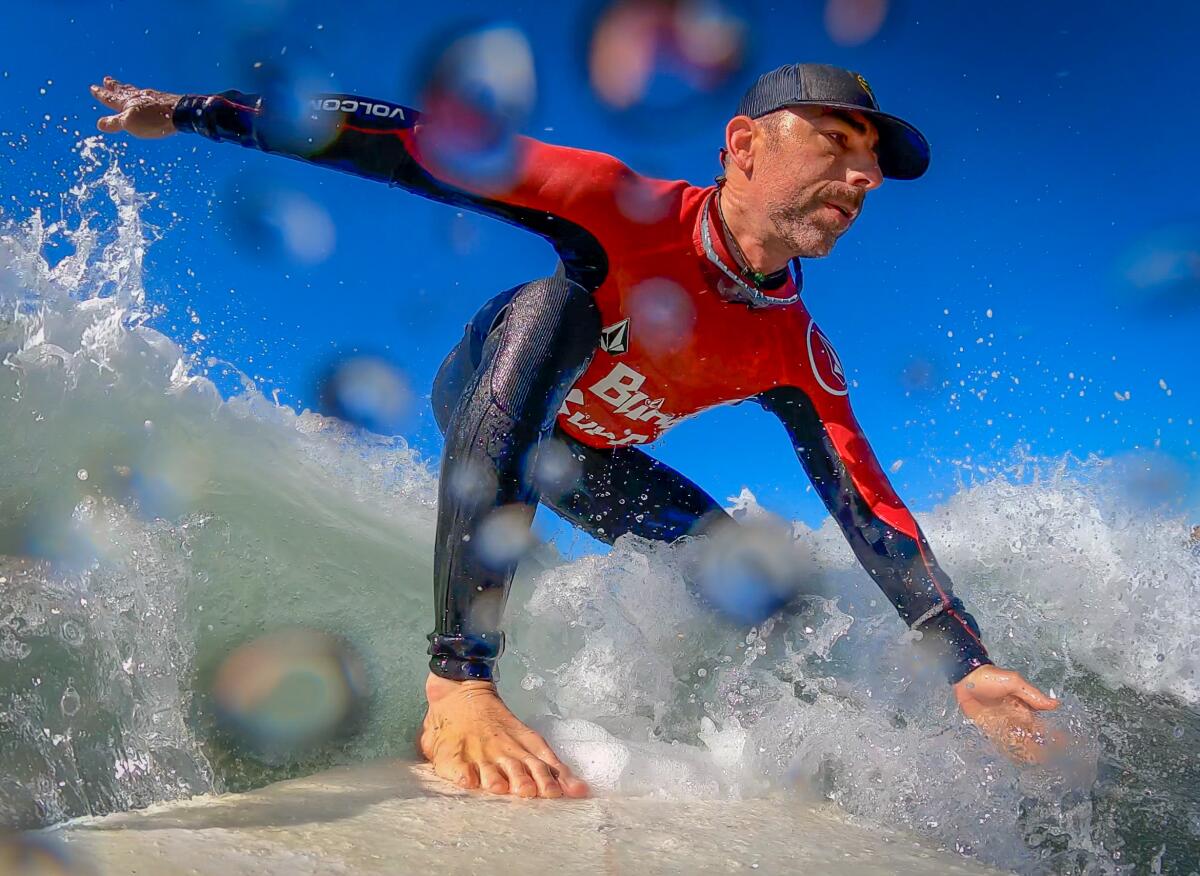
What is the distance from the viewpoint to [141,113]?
2.15 meters

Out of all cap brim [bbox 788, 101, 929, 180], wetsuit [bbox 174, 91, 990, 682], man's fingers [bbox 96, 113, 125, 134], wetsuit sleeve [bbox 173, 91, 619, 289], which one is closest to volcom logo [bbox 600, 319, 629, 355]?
wetsuit [bbox 174, 91, 990, 682]

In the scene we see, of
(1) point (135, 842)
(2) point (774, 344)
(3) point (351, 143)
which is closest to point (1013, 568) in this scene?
(2) point (774, 344)

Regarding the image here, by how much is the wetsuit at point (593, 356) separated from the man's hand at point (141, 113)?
0.05 meters

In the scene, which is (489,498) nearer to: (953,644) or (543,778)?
(543,778)

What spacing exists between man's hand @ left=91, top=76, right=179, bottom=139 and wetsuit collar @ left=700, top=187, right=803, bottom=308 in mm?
1487

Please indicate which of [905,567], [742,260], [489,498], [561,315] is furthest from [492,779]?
[742,260]

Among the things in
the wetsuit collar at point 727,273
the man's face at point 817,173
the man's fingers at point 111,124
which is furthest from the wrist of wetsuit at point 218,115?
the man's face at point 817,173

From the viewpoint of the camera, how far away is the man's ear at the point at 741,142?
2258 millimetres

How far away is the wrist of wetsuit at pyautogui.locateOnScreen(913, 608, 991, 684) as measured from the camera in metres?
2.06

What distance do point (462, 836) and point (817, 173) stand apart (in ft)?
5.84

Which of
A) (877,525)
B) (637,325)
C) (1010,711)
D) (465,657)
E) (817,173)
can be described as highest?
(817,173)

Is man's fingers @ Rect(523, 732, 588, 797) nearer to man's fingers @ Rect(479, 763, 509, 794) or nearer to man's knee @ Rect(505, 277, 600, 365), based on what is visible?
man's fingers @ Rect(479, 763, 509, 794)

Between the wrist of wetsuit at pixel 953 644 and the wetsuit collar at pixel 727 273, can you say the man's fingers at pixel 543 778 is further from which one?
the wetsuit collar at pixel 727 273

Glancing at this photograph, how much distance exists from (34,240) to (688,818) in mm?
2721
